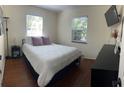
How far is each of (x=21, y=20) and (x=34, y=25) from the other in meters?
0.19

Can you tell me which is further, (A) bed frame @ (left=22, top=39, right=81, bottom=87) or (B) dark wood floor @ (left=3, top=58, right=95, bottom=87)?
(A) bed frame @ (left=22, top=39, right=81, bottom=87)

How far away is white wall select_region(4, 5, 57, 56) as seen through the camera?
5.54ft

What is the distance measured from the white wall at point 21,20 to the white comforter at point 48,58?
194 mm

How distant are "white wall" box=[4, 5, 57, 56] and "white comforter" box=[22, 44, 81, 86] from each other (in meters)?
0.19

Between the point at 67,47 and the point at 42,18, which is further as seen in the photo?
the point at 67,47

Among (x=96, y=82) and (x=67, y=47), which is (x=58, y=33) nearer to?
(x=67, y=47)

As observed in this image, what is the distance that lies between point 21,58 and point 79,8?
126cm

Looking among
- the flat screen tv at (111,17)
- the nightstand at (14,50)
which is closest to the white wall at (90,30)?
the flat screen tv at (111,17)

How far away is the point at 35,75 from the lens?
189 centimetres

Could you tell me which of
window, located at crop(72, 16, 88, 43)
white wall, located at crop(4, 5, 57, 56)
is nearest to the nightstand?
white wall, located at crop(4, 5, 57, 56)

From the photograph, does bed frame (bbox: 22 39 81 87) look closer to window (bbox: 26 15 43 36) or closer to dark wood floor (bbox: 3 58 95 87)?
dark wood floor (bbox: 3 58 95 87)

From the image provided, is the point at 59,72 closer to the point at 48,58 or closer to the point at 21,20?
the point at 48,58

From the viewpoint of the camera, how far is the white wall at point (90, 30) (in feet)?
5.90
